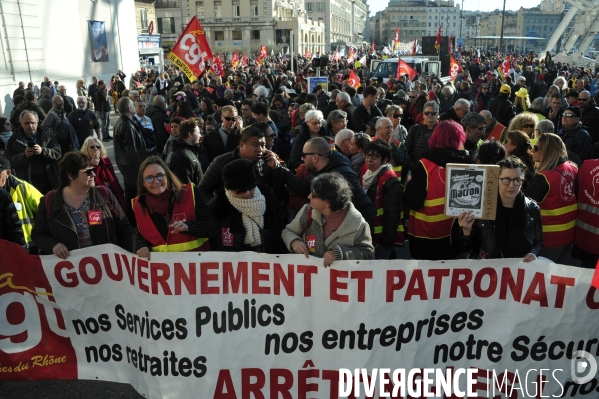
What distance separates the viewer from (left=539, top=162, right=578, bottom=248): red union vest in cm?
410

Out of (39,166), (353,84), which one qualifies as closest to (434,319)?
(39,166)

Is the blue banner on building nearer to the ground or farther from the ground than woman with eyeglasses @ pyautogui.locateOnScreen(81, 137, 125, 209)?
farther from the ground

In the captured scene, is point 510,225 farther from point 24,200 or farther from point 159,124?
point 159,124

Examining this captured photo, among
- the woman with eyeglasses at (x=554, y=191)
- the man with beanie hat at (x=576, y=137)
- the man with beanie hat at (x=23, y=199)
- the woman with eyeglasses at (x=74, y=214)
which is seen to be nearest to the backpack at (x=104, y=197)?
the woman with eyeglasses at (x=74, y=214)

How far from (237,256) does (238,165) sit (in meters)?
0.73

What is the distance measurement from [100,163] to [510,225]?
167 inches

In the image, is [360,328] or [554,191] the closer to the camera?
[360,328]

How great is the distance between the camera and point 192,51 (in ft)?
34.7

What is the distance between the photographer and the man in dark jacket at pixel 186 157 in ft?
17.4

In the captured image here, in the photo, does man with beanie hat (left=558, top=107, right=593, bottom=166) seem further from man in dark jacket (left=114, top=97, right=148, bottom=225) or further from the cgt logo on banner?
man in dark jacket (left=114, top=97, right=148, bottom=225)

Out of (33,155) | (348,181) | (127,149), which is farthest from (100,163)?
(348,181)

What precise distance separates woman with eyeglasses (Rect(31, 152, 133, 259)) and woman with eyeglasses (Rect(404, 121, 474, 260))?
2.36 meters

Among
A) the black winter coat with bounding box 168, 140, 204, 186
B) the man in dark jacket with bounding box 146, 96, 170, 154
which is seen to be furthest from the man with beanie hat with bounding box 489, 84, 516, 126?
the black winter coat with bounding box 168, 140, 204, 186

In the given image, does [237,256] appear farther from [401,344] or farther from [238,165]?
[401,344]
